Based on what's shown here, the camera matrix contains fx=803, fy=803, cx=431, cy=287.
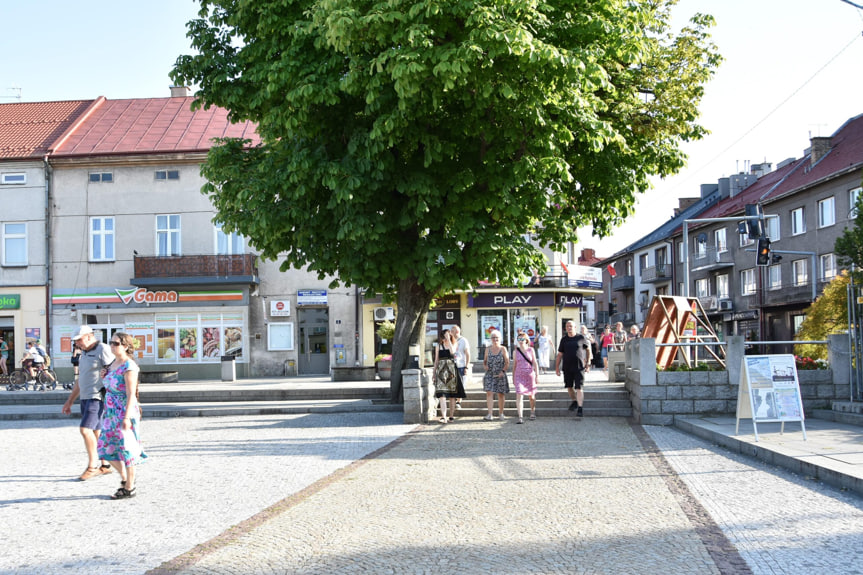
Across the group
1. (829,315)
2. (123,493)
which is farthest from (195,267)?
(123,493)

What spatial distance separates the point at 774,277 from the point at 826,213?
640 cm

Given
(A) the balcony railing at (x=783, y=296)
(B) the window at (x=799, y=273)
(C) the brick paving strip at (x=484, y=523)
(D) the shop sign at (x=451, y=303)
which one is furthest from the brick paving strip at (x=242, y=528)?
(B) the window at (x=799, y=273)

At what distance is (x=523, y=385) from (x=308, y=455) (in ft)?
17.4

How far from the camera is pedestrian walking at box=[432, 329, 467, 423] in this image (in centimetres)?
1551

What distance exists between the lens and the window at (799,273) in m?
46.6

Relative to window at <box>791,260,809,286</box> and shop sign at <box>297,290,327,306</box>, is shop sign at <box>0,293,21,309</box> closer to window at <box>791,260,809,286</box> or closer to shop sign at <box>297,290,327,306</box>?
shop sign at <box>297,290,327,306</box>

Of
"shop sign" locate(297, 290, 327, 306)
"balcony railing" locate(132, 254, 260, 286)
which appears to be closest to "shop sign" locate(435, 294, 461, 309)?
"shop sign" locate(297, 290, 327, 306)

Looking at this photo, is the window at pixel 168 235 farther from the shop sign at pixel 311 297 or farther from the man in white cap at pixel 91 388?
the man in white cap at pixel 91 388

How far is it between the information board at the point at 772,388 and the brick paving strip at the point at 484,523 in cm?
153

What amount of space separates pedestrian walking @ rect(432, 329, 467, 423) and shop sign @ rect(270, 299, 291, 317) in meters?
19.5

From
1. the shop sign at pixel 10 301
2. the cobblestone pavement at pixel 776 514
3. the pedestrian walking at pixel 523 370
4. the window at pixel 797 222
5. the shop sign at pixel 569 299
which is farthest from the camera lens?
the window at pixel 797 222

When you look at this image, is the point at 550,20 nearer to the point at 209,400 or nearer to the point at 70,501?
the point at 70,501

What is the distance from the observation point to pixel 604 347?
29.3 meters

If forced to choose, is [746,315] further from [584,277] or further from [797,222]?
[584,277]
